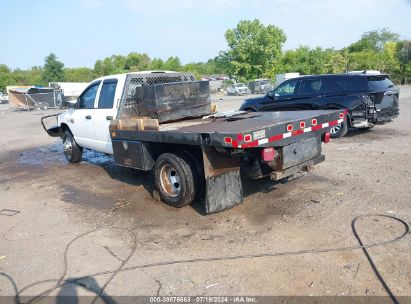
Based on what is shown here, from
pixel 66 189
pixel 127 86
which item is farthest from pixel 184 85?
pixel 66 189

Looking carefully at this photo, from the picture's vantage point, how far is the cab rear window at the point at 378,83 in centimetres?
1035

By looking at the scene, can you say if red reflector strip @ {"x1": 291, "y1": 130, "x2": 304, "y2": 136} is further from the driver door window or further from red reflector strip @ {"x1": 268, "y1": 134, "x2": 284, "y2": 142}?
the driver door window

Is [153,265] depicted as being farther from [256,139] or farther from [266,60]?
[266,60]

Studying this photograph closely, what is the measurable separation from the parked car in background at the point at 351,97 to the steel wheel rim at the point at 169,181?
18.0ft

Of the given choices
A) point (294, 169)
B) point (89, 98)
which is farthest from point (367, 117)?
point (89, 98)

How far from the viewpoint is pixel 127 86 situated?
273 inches

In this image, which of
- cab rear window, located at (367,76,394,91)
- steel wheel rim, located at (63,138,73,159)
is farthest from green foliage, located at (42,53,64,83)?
cab rear window, located at (367,76,394,91)

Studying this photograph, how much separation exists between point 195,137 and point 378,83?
25.0 ft

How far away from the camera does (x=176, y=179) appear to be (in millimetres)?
5762

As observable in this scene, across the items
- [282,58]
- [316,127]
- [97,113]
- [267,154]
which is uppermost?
[282,58]

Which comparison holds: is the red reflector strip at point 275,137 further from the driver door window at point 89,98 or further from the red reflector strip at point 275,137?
the driver door window at point 89,98

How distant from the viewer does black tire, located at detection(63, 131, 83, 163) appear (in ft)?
30.4

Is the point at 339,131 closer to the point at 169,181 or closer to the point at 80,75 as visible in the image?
the point at 169,181

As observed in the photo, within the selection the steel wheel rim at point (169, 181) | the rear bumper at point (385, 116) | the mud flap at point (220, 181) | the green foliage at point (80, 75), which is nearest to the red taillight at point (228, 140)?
the mud flap at point (220, 181)
